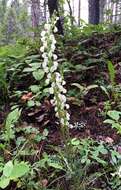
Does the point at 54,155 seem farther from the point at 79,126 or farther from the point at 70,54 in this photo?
the point at 70,54

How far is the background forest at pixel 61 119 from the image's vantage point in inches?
90.4

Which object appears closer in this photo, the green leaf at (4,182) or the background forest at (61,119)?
the green leaf at (4,182)

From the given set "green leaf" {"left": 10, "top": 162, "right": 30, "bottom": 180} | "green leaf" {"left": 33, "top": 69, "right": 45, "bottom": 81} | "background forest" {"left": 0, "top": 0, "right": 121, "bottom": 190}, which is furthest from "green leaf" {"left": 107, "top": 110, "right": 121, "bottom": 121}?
"green leaf" {"left": 33, "top": 69, "right": 45, "bottom": 81}

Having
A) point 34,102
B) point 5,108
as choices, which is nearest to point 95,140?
point 34,102

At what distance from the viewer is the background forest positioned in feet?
→ 7.53

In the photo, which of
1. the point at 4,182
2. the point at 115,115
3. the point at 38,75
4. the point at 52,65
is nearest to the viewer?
the point at 4,182

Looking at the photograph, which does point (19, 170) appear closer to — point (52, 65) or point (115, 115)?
point (52, 65)

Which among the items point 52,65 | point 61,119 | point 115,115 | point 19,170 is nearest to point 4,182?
point 19,170

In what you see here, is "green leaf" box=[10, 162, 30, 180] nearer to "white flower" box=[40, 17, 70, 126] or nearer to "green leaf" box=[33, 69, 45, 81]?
"white flower" box=[40, 17, 70, 126]

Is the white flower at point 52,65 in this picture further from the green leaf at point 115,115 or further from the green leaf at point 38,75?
the green leaf at point 38,75

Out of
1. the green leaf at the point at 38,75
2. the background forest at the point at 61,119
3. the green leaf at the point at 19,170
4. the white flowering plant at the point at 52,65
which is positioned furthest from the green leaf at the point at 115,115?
the green leaf at the point at 38,75

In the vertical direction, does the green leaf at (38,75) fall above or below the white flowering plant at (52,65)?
below

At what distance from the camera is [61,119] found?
7.58ft

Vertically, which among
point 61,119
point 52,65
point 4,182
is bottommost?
point 4,182
